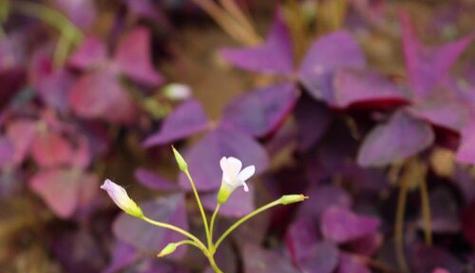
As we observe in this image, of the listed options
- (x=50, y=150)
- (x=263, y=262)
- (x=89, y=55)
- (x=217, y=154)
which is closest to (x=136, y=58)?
(x=89, y=55)

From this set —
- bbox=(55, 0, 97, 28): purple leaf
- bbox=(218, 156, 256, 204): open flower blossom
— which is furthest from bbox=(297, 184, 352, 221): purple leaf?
bbox=(55, 0, 97, 28): purple leaf

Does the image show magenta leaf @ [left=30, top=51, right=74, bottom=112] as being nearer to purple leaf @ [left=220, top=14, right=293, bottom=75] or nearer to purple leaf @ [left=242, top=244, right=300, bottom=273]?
purple leaf @ [left=220, top=14, right=293, bottom=75]

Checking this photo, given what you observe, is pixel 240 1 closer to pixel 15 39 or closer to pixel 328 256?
pixel 15 39

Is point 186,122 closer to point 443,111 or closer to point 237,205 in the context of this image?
point 237,205

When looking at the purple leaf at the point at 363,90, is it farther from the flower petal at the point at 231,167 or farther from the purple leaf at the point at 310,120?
the flower petal at the point at 231,167

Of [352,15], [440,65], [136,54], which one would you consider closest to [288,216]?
[440,65]
